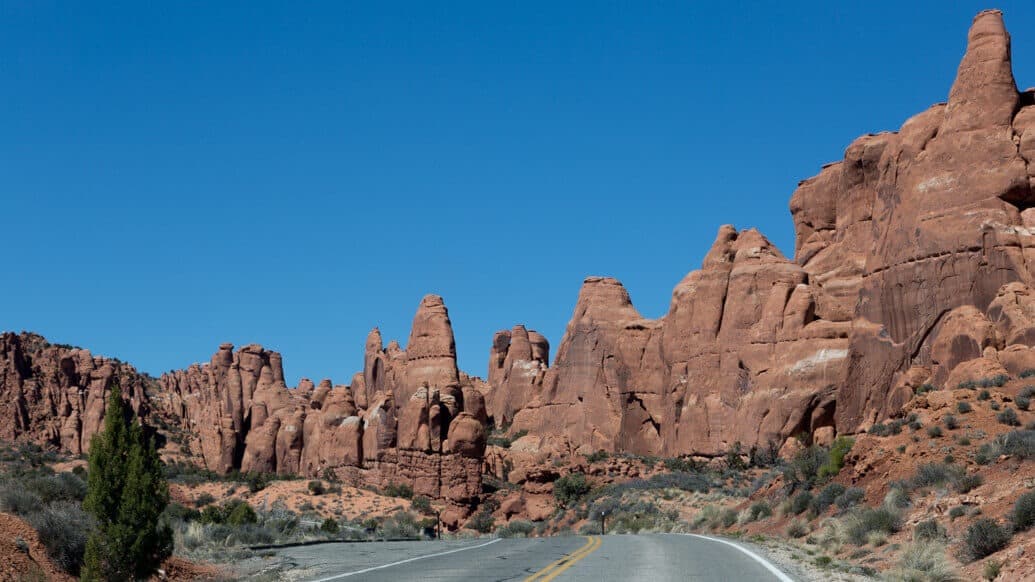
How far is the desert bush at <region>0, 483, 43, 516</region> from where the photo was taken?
17.8m

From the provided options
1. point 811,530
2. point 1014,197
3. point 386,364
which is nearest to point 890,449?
point 811,530

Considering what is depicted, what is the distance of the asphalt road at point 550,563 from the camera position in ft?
50.4

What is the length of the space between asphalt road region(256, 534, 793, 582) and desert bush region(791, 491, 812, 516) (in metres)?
5.48

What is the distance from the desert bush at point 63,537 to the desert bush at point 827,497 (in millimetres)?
17964

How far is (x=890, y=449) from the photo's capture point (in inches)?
1043

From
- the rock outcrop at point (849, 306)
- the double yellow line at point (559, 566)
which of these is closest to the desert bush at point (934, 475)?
the double yellow line at point (559, 566)

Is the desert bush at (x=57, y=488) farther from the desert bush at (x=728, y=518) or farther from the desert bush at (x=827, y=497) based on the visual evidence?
the desert bush at (x=728, y=518)

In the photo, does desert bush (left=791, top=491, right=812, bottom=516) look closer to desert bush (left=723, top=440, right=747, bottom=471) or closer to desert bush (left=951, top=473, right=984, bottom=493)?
desert bush (left=951, top=473, right=984, bottom=493)

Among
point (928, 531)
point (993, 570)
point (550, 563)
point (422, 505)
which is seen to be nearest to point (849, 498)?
point (928, 531)

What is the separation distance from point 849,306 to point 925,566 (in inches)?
2007

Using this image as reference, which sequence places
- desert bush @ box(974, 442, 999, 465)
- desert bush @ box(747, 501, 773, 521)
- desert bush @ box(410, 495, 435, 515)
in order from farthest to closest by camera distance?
desert bush @ box(410, 495, 435, 515)
desert bush @ box(747, 501, 773, 521)
desert bush @ box(974, 442, 999, 465)

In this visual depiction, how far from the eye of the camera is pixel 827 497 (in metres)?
27.0

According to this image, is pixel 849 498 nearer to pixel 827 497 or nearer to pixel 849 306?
pixel 827 497

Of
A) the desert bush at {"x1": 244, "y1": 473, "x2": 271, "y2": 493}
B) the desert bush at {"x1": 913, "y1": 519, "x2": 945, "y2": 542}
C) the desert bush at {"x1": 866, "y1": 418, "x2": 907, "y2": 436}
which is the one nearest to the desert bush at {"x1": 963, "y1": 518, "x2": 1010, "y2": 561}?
the desert bush at {"x1": 913, "y1": 519, "x2": 945, "y2": 542}
